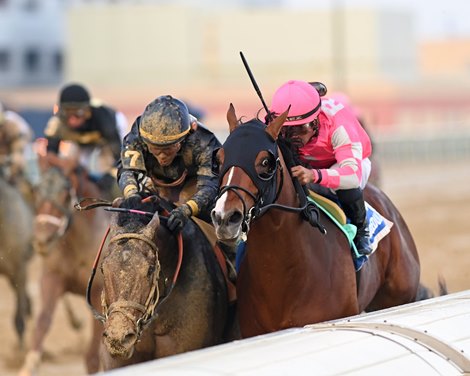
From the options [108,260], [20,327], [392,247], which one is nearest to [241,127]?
[108,260]

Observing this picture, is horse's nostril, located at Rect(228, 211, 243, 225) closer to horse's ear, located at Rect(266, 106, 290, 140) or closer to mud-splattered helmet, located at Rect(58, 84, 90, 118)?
horse's ear, located at Rect(266, 106, 290, 140)

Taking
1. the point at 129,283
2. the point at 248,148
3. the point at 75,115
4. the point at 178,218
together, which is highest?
the point at 248,148

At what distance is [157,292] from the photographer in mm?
5883

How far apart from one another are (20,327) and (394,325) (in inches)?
272

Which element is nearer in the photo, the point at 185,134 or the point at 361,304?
the point at 185,134

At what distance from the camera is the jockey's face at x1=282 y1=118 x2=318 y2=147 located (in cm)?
641

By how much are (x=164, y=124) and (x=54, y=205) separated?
375 centimetres

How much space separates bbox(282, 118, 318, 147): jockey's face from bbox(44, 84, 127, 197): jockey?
3899 mm

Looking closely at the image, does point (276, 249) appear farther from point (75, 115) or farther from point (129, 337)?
point (75, 115)

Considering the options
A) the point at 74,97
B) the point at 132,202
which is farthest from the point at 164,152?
the point at 74,97

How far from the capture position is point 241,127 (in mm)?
6000

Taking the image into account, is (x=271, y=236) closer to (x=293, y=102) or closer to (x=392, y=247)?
(x=293, y=102)

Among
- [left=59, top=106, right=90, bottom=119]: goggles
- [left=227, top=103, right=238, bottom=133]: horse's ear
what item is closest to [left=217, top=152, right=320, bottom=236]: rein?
[left=227, top=103, right=238, bottom=133]: horse's ear

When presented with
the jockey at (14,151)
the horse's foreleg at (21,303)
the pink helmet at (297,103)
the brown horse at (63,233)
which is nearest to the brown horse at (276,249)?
the pink helmet at (297,103)
